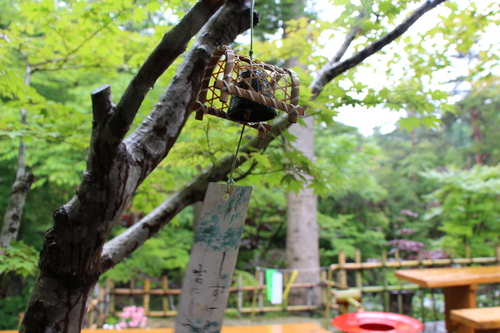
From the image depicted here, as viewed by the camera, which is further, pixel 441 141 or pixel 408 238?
pixel 441 141

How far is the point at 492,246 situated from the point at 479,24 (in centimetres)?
631

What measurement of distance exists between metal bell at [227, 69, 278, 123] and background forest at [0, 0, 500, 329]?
0.48m

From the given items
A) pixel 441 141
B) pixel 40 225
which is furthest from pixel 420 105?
pixel 441 141

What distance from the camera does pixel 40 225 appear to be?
20.3ft

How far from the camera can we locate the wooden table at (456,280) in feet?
13.3

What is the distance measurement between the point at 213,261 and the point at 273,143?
1827mm

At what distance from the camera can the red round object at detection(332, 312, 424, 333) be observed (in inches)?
97.2

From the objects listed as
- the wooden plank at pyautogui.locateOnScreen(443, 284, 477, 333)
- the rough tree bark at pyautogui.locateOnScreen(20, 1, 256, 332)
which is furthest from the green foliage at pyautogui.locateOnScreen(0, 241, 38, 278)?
the wooden plank at pyautogui.locateOnScreen(443, 284, 477, 333)

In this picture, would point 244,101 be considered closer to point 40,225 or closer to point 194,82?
point 194,82

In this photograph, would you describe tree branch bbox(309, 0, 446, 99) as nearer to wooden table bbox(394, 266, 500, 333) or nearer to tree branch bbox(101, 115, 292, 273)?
tree branch bbox(101, 115, 292, 273)

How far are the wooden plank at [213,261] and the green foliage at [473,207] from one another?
21.8ft

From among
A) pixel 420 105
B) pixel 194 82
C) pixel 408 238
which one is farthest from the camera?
pixel 408 238

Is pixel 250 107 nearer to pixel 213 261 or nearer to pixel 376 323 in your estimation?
pixel 213 261

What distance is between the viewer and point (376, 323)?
8.70 ft
